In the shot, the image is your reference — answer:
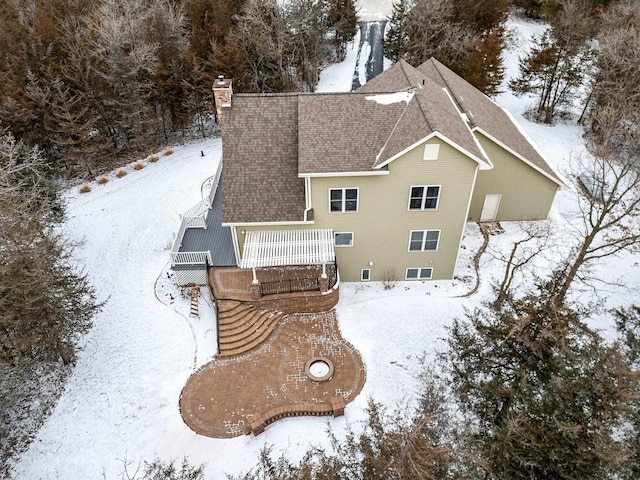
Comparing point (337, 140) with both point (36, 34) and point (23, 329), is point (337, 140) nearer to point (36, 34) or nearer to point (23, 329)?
point (23, 329)

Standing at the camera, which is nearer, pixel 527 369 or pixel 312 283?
pixel 527 369

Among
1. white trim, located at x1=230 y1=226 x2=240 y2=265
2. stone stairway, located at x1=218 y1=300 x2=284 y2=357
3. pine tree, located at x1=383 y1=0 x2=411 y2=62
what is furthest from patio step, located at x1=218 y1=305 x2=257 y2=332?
pine tree, located at x1=383 y1=0 x2=411 y2=62

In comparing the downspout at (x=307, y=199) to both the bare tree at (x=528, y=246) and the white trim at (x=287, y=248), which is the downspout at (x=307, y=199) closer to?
the white trim at (x=287, y=248)

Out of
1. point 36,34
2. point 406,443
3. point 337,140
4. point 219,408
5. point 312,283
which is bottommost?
point 219,408

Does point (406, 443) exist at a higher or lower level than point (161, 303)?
higher

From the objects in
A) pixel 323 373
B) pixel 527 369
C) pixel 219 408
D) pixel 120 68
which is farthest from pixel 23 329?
pixel 120 68
